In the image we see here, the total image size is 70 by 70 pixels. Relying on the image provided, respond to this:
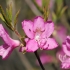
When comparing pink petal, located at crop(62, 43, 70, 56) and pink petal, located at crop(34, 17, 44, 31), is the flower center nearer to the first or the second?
pink petal, located at crop(34, 17, 44, 31)

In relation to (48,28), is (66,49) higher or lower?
lower

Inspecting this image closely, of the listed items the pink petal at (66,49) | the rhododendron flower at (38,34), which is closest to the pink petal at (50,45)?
the rhododendron flower at (38,34)

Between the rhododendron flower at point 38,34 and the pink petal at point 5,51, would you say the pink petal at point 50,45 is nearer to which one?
the rhododendron flower at point 38,34

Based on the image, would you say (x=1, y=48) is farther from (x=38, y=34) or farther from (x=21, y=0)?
(x=21, y=0)

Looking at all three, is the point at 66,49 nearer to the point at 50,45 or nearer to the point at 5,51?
the point at 50,45

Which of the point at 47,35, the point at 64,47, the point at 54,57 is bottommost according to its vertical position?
the point at 54,57

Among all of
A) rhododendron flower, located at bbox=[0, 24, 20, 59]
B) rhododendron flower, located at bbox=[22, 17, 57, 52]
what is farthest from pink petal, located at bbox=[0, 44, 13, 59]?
rhododendron flower, located at bbox=[22, 17, 57, 52]

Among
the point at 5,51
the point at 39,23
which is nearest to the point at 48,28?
the point at 39,23

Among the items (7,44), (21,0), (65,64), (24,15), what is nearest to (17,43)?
(7,44)
